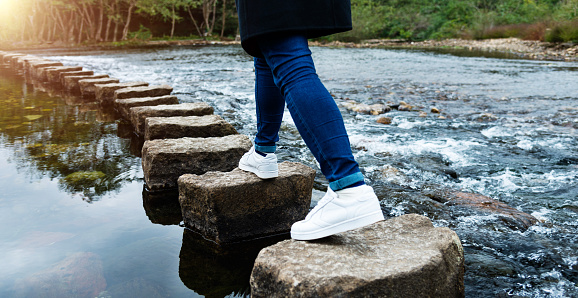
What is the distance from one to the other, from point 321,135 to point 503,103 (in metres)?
4.76

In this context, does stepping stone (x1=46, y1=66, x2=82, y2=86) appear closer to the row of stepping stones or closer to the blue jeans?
the row of stepping stones

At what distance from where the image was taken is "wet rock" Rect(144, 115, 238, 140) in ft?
8.27

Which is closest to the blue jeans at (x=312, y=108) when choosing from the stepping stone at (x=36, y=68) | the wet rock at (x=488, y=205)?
the wet rock at (x=488, y=205)

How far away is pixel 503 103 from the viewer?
5.18m

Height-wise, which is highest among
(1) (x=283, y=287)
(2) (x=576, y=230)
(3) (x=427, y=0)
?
(3) (x=427, y=0)

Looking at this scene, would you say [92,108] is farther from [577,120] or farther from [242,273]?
[577,120]

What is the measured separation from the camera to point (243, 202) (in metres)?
1.63

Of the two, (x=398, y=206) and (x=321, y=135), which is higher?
(x=321, y=135)

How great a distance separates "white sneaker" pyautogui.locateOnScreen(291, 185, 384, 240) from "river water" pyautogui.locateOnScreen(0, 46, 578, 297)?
0.31 m

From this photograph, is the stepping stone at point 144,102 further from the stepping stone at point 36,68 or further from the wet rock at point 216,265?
the stepping stone at point 36,68

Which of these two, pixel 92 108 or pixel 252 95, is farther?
pixel 252 95

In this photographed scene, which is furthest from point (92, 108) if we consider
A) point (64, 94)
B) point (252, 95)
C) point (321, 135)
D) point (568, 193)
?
point (568, 193)

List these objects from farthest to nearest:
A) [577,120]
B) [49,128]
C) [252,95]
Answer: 1. [252,95]
2. [577,120]
3. [49,128]

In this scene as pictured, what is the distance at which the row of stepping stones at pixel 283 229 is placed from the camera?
1033 mm
